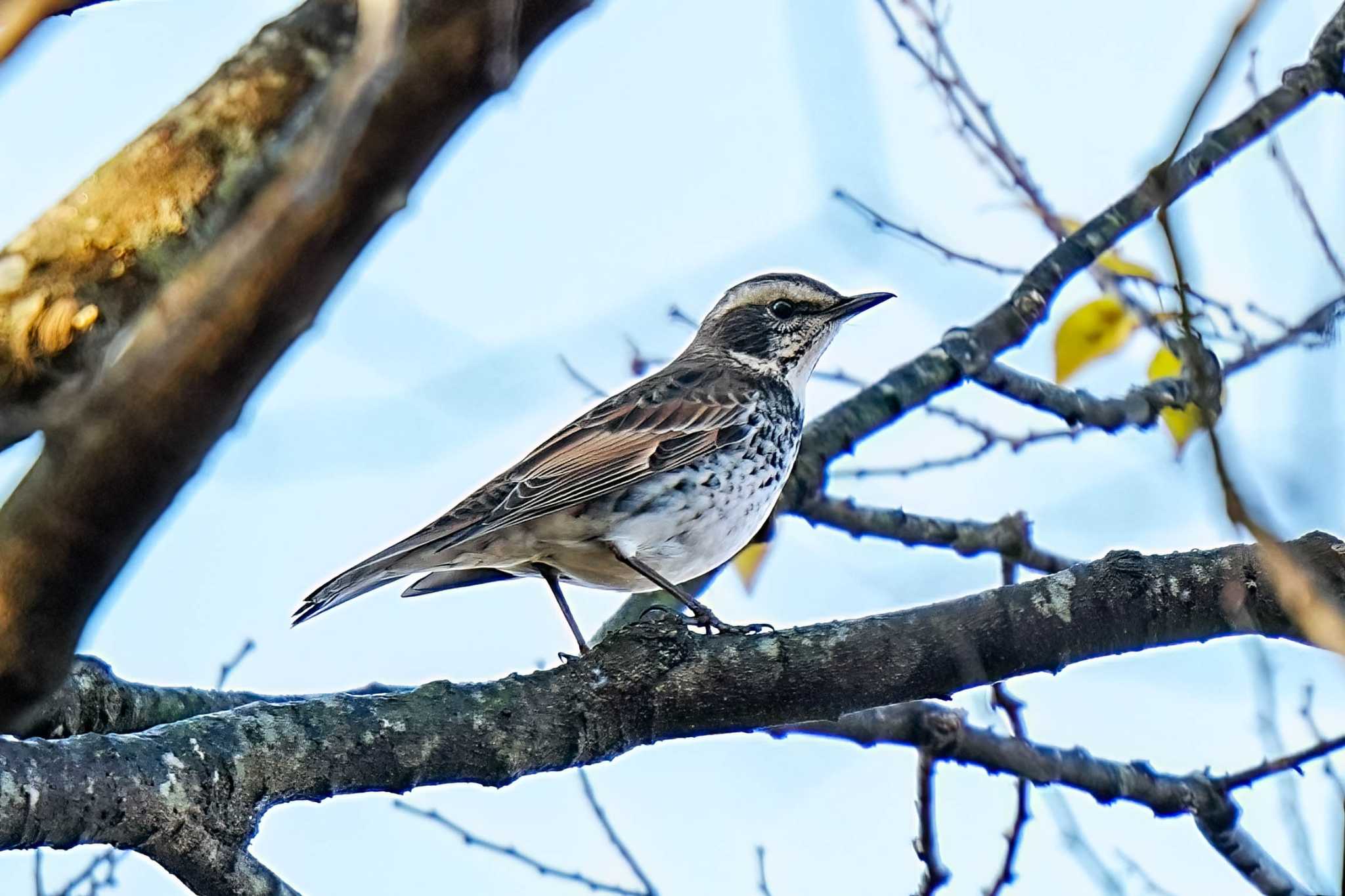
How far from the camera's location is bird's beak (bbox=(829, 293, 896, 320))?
26.7ft

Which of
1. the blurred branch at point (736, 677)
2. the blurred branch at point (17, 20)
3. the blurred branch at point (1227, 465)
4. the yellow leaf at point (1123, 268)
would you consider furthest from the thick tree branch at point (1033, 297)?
the blurred branch at point (17, 20)

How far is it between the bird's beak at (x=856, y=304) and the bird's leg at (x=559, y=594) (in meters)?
2.41

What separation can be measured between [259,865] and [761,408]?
4125 millimetres

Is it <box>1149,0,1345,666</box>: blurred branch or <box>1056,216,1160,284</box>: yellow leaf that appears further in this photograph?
<box>1056,216,1160,284</box>: yellow leaf

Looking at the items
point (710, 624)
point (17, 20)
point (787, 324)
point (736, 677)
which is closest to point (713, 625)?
point (710, 624)

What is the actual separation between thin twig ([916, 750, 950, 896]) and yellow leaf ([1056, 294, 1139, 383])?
1.96 meters

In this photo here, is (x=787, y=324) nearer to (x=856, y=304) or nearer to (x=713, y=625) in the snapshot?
(x=856, y=304)

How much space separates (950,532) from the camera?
6.40m

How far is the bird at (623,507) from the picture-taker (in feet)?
20.6

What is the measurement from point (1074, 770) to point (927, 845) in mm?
795

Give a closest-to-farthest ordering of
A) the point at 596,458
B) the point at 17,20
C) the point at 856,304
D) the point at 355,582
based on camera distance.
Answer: the point at 17,20 < the point at 355,582 < the point at 596,458 < the point at 856,304

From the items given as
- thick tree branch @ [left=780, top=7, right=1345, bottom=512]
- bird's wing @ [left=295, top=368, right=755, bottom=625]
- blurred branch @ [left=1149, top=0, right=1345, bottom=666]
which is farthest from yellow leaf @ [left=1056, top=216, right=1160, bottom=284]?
blurred branch @ [left=1149, top=0, right=1345, bottom=666]

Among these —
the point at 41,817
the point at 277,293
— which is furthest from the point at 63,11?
the point at 41,817

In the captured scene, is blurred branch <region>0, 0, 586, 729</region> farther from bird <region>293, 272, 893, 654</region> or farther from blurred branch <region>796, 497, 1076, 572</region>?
blurred branch <region>796, 497, 1076, 572</region>
